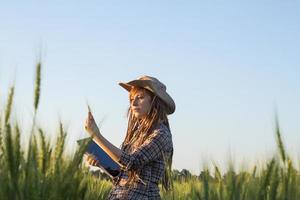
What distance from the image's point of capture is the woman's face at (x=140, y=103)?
4027 mm

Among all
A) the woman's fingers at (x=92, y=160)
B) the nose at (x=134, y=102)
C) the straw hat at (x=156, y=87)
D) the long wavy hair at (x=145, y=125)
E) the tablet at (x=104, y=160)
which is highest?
the straw hat at (x=156, y=87)

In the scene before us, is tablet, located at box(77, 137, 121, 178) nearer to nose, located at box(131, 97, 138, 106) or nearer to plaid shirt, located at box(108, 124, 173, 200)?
plaid shirt, located at box(108, 124, 173, 200)

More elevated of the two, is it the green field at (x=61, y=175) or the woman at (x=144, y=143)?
the woman at (x=144, y=143)

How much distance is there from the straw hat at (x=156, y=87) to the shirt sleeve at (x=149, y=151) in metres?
0.27

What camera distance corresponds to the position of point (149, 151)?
3730 mm

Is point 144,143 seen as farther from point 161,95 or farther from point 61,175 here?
point 61,175

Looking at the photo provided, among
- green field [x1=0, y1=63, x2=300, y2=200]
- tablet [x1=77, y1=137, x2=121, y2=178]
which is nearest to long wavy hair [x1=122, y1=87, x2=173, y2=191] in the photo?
tablet [x1=77, y1=137, x2=121, y2=178]

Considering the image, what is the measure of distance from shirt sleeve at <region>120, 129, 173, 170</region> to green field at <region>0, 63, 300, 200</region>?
128 centimetres

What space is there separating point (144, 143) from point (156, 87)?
0.50 meters

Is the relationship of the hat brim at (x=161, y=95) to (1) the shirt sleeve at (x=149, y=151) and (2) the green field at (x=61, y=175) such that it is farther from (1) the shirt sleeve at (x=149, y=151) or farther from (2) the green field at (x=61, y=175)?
(2) the green field at (x=61, y=175)

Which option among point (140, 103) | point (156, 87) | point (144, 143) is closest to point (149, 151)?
point (144, 143)

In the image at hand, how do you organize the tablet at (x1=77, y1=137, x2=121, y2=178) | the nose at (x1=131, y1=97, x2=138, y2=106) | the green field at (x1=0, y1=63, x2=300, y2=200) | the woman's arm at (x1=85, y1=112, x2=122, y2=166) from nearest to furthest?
the green field at (x1=0, y1=63, x2=300, y2=200) < the woman's arm at (x1=85, y1=112, x2=122, y2=166) < the tablet at (x1=77, y1=137, x2=121, y2=178) < the nose at (x1=131, y1=97, x2=138, y2=106)

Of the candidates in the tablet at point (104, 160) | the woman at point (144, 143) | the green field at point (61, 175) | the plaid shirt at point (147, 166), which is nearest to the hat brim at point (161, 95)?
the woman at point (144, 143)

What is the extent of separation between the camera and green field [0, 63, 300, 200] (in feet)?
6.37
